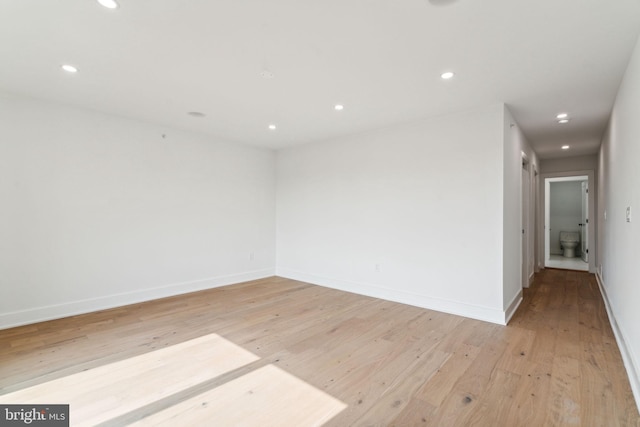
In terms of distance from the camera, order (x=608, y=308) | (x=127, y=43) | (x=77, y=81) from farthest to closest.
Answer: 1. (x=608, y=308)
2. (x=77, y=81)
3. (x=127, y=43)

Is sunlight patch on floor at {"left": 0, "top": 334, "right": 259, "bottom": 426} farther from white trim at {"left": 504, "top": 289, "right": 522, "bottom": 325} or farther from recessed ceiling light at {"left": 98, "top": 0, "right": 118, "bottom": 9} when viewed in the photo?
white trim at {"left": 504, "top": 289, "right": 522, "bottom": 325}

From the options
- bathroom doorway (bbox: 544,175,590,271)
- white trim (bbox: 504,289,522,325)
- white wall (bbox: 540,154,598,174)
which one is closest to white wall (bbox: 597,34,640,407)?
white trim (bbox: 504,289,522,325)

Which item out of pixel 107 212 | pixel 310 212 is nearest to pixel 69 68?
pixel 107 212

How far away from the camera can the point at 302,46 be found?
2.25m

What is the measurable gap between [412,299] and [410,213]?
117 centimetres

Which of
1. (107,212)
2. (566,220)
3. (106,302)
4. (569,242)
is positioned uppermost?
(107,212)

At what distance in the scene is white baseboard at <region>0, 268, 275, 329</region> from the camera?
3237 mm

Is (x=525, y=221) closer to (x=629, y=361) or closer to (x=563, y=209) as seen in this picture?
(x=629, y=361)

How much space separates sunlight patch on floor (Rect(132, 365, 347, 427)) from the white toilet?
9.11 meters

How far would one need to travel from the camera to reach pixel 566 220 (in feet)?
28.0

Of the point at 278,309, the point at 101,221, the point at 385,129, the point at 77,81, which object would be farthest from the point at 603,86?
the point at 101,221

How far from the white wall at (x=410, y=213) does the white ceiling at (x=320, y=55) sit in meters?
0.51

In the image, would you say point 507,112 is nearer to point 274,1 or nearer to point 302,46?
point 302,46

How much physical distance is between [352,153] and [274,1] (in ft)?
10.3
